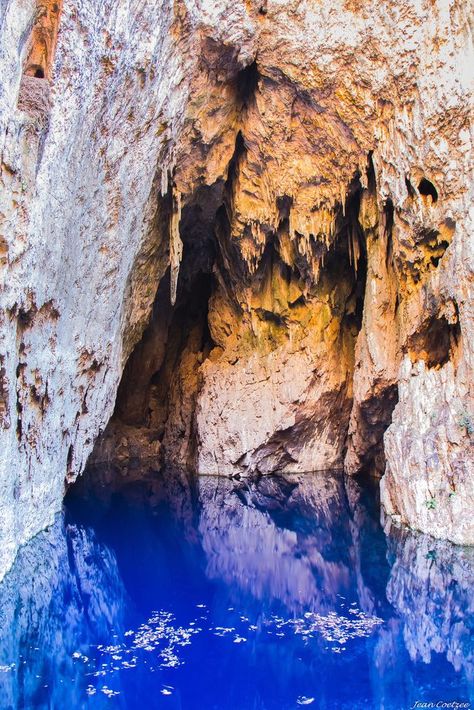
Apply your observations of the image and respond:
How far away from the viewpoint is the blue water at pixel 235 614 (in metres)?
6.31

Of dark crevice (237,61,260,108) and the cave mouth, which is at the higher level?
dark crevice (237,61,260,108)

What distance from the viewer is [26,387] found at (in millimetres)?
10789

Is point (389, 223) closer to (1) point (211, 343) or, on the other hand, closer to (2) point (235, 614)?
(1) point (211, 343)

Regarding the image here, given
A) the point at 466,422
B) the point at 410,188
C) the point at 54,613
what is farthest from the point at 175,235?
the point at 54,613

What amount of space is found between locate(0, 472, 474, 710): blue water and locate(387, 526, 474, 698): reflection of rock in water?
0.03 meters

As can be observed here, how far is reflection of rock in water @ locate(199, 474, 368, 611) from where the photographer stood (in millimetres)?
9727

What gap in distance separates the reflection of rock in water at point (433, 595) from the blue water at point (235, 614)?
1.0 inches

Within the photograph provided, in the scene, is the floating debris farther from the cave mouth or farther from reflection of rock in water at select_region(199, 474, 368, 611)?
the cave mouth

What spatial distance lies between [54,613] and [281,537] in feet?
17.6

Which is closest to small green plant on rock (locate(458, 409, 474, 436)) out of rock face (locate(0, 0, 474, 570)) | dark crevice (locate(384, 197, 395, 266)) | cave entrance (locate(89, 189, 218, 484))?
Answer: rock face (locate(0, 0, 474, 570))

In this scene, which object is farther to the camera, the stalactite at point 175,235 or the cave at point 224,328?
the cave at point 224,328

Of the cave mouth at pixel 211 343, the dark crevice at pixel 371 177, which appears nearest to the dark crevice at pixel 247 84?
the cave mouth at pixel 211 343

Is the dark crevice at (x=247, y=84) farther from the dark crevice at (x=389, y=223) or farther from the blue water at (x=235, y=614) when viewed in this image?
the blue water at (x=235, y=614)

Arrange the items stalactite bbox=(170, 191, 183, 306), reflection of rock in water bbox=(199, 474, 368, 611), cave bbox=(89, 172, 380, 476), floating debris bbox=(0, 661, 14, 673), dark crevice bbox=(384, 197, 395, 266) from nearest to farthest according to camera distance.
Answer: floating debris bbox=(0, 661, 14, 673)
reflection of rock in water bbox=(199, 474, 368, 611)
dark crevice bbox=(384, 197, 395, 266)
stalactite bbox=(170, 191, 183, 306)
cave bbox=(89, 172, 380, 476)
